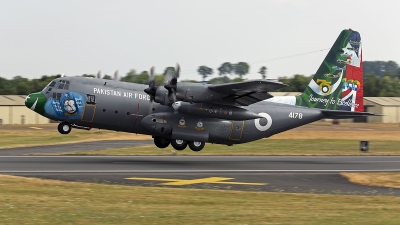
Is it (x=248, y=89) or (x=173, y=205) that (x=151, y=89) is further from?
(x=173, y=205)

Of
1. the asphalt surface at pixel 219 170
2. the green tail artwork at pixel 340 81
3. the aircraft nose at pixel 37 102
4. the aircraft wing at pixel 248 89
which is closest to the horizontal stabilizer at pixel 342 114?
the green tail artwork at pixel 340 81

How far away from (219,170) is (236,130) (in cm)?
497

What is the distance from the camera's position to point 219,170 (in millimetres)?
28500

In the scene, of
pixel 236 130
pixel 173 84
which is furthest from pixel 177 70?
pixel 236 130

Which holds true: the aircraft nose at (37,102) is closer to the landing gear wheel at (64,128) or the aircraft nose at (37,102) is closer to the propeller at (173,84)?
the landing gear wheel at (64,128)

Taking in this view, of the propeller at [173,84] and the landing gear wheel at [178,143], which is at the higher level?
the propeller at [173,84]

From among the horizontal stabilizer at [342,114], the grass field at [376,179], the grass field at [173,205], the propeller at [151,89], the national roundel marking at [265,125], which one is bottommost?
the grass field at [173,205]

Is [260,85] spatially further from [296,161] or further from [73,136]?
[73,136]

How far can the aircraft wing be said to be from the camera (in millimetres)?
28367

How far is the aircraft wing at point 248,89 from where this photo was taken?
93.1ft

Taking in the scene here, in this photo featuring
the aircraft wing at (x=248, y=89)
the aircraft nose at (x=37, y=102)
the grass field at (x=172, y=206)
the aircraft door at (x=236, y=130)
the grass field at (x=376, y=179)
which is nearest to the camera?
the grass field at (x=172, y=206)

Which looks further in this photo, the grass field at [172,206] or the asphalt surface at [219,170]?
the asphalt surface at [219,170]

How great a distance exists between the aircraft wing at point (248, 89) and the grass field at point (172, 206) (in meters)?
9.07

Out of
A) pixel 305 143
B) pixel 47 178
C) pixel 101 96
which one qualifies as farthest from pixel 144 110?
pixel 305 143
